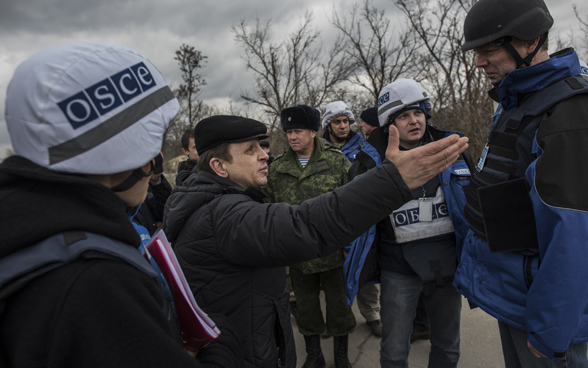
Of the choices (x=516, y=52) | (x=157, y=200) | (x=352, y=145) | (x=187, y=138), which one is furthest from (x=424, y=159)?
(x=187, y=138)

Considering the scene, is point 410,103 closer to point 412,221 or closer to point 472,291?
point 412,221

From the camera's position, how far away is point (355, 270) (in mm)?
2305

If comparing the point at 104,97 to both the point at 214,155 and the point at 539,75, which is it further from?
the point at 539,75

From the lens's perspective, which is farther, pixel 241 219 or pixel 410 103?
pixel 410 103

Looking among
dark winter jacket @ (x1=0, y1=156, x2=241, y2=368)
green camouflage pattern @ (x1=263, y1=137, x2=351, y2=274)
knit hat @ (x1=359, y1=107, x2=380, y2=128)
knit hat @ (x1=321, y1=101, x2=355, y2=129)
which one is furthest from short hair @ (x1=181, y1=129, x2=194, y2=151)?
dark winter jacket @ (x1=0, y1=156, x2=241, y2=368)

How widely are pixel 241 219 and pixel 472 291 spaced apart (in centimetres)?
129

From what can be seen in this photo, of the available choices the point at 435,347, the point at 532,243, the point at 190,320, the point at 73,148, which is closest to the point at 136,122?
the point at 73,148

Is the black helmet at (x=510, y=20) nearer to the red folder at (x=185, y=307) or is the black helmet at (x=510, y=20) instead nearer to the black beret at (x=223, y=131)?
the black beret at (x=223, y=131)

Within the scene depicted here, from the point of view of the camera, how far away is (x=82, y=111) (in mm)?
752

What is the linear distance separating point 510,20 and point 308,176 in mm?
1950

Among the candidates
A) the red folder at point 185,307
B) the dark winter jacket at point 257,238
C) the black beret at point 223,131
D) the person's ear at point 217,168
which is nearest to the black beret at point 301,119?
the black beret at point 223,131

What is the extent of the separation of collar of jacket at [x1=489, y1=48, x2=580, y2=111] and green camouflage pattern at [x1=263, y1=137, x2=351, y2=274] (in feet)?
5.69

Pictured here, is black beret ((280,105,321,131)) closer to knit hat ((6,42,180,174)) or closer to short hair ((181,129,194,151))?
short hair ((181,129,194,151))

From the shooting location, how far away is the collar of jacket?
1462mm
